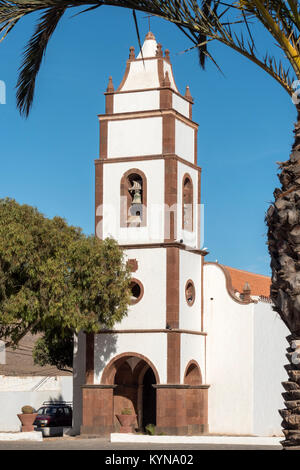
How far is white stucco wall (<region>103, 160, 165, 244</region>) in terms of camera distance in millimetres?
35656

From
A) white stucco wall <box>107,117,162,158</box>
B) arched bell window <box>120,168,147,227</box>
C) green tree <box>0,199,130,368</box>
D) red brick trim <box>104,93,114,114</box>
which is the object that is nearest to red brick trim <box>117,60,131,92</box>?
red brick trim <box>104,93,114,114</box>

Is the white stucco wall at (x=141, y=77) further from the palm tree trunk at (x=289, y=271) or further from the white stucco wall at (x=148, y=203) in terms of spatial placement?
the palm tree trunk at (x=289, y=271)

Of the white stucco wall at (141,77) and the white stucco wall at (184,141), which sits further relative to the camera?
the white stucco wall at (141,77)

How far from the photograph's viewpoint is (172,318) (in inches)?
1364

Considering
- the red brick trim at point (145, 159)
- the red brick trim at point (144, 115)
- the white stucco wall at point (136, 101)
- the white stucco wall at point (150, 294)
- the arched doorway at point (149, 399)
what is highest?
the white stucco wall at point (136, 101)

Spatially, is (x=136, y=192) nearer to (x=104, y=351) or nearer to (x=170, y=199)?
(x=170, y=199)

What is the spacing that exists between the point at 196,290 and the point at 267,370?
14.6 ft

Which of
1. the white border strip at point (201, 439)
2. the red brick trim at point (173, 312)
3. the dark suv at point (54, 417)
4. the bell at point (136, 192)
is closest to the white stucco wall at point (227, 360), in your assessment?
the red brick trim at point (173, 312)

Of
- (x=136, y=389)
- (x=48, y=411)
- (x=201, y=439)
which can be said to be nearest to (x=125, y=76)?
(x=136, y=389)

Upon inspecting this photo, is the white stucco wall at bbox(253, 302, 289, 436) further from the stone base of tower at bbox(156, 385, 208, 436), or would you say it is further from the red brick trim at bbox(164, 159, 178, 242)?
the red brick trim at bbox(164, 159, 178, 242)

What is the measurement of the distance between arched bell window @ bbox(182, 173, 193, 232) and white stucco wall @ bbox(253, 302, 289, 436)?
4431 millimetres

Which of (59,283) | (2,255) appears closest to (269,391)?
(59,283)

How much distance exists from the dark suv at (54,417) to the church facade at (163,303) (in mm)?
3579

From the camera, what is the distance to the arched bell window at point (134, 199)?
36125mm
